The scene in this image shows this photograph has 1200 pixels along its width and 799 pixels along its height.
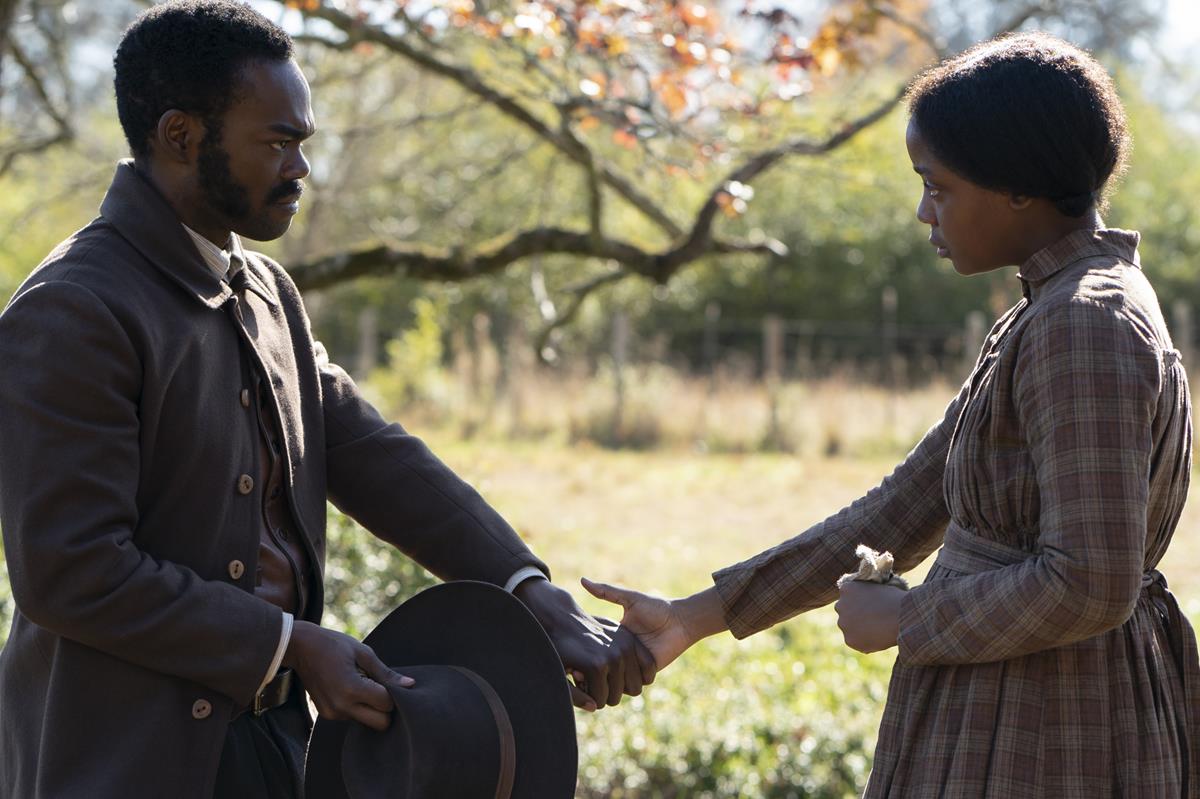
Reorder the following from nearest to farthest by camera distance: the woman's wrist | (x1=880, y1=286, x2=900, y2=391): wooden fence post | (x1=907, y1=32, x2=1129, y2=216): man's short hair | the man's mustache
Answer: (x1=907, y1=32, x2=1129, y2=216): man's short hair < the man's mustache < the woman's wrist < (x1=880, y1=286, x2=900, y2=391): wooden fence post

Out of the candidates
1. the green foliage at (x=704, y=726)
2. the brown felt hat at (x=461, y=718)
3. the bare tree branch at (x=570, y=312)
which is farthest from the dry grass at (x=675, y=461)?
the brown felt hat at (x=461, y=718)

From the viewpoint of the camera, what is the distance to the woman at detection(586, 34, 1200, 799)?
1889 millimetres

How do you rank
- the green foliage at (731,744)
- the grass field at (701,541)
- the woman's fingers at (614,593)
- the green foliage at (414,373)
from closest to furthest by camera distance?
the woman's fingers at (614,593), the green foliage at (731,744), the grass field at (701,541), the green foliage at (414,373)

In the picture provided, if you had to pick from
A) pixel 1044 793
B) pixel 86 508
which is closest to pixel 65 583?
pixel 86 508

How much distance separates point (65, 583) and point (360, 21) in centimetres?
362

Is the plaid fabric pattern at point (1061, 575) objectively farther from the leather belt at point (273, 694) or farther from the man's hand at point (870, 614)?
the leather belt at point (273, 694)

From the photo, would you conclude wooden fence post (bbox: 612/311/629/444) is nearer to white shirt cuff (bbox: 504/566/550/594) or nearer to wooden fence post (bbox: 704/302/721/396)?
wooden fence post (bbox: 704/302/721/396)

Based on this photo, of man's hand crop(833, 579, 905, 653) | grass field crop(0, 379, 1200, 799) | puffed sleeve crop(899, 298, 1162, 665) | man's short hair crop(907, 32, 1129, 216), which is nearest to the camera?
puffed sleeve crop(899, 298, 1162, 665)

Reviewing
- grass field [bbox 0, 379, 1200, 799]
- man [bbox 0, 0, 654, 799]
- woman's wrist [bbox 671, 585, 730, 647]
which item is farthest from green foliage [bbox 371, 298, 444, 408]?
man [bbox 0, 0, 654, 799]

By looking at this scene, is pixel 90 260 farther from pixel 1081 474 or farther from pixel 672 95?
pixel 672 95

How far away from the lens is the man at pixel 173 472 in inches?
80.1

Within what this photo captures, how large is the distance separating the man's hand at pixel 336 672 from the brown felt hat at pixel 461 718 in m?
0.06

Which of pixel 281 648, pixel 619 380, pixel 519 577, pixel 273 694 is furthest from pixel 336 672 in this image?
pixel 619 380

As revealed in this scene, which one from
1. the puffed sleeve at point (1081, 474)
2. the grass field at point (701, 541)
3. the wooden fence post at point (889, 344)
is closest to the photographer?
the puffed sleeve at point (1081, 474)
